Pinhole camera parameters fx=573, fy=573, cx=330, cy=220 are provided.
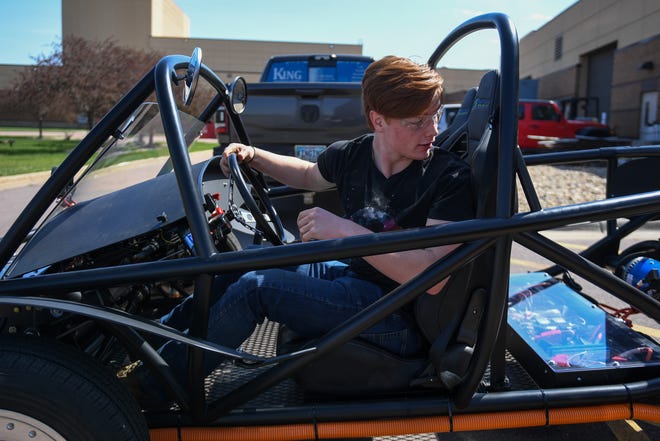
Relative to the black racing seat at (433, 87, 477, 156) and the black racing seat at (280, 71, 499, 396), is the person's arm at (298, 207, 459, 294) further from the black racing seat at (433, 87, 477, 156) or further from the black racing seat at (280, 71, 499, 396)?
the black racing seat at (433, 87, 477, 156)

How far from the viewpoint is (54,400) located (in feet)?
4.88

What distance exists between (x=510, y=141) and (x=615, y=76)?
2475cm

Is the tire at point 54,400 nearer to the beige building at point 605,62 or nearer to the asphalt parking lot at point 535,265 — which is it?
the asphalt parking lot at point 535,265

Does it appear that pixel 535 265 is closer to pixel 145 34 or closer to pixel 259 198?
pixel 259 198

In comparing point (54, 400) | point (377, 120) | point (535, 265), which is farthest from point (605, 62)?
point (54, 400)

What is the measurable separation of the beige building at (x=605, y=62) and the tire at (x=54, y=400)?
67.9ft

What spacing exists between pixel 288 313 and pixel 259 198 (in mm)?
962

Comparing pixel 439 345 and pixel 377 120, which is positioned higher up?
pixel 377 120

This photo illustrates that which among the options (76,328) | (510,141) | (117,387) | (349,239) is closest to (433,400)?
(349,239)

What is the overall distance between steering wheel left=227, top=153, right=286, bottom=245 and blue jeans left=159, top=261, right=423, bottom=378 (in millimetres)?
527

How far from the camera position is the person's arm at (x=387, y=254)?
5.60 feet

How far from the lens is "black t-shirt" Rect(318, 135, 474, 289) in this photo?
70.1 inches

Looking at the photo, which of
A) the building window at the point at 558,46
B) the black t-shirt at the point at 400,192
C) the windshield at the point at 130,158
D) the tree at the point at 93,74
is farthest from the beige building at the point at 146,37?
the black t-shirt at the point at 400,192

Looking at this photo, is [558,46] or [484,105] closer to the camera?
[484,105]
